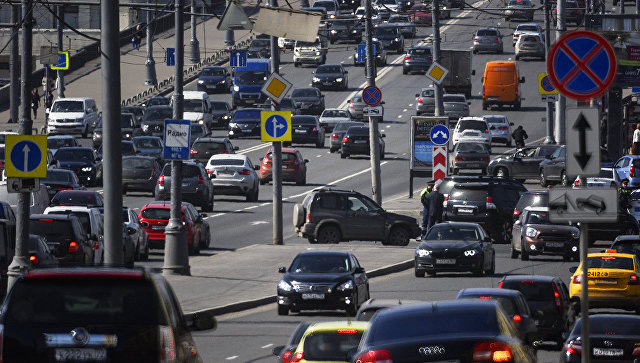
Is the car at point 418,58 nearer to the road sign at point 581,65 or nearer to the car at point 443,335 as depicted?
the road sign at point 581,65

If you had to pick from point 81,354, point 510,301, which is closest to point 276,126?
point 510,301

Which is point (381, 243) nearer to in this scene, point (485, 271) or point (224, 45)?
point (485, 271)

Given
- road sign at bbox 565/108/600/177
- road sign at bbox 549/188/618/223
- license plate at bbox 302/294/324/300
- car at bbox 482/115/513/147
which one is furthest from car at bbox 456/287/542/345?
car at bbox 482/115/513/147

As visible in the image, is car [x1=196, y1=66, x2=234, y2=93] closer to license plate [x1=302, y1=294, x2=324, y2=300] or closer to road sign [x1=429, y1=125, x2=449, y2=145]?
road sign [x1=429, y1=125, x2=449, y2=145]

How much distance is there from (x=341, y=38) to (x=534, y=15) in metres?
20.7

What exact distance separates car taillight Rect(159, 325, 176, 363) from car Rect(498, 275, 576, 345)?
536 inches

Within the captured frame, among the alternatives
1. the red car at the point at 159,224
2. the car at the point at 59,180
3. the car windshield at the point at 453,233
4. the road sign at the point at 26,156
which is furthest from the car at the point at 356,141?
the road sign at the point at 26,156

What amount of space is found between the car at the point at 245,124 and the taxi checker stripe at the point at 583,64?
57.4 meters

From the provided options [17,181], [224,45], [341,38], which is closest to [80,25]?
[224,45]

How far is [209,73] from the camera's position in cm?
8375

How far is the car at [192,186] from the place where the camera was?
153 ft

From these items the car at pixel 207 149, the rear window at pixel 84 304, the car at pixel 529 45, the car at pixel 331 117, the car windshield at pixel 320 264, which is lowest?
the car windshield at pixel 320 264

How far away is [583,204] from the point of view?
11523 millimetres

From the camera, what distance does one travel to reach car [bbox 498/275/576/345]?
77.8ft
